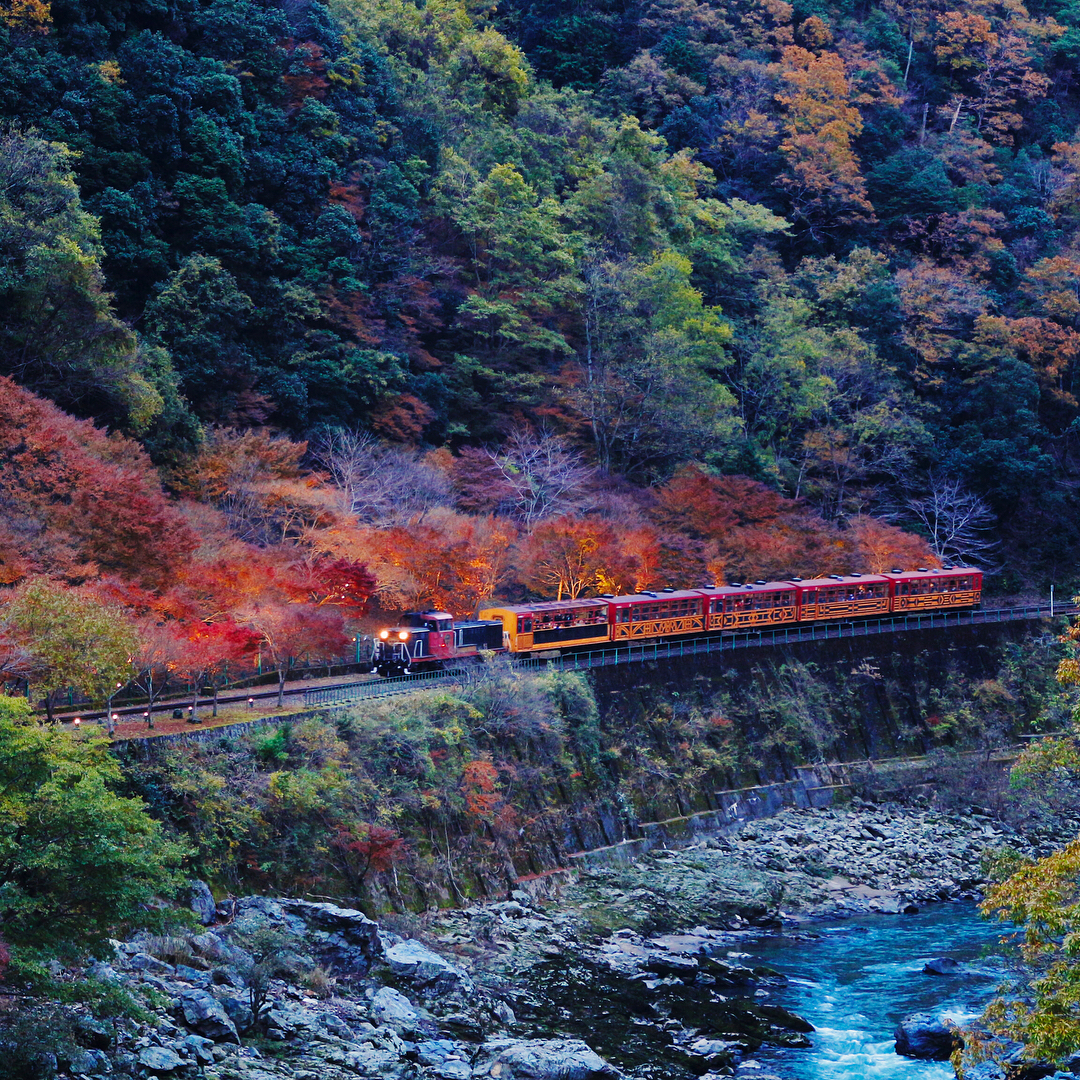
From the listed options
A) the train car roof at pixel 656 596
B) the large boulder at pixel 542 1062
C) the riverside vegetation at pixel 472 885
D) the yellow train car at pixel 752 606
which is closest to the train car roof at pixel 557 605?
the train car roof at pixel 656 596

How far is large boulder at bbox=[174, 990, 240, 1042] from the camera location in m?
22.5

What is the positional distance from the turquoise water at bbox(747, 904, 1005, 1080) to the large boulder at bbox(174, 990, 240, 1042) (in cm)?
1007

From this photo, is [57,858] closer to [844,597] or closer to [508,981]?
[508,981]

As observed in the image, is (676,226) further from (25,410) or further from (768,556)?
(25,410)

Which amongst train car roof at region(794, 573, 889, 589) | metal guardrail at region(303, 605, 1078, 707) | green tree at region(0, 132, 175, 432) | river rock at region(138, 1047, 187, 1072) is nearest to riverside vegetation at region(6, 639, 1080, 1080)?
river rock at region(138, 1047, 187, 1072)

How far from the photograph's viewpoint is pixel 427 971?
27000 millimetres

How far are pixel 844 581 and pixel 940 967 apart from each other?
1972 cm

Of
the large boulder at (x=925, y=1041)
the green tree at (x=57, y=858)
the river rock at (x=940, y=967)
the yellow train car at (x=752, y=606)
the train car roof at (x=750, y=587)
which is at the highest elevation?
the green tree at (x=57, y=858)

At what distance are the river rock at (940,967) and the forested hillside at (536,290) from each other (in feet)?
60.7

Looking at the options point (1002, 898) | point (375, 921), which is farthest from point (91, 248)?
point (1002, 898)

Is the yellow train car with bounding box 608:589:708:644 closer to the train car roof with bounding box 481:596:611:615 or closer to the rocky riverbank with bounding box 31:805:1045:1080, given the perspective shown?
the train car roof with bounding box 481:596:611:615

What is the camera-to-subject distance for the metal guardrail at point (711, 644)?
35.8 meters

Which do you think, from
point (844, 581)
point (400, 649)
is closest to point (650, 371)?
point (844, 581)

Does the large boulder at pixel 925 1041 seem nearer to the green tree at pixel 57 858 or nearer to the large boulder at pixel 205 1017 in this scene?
the large boulder at pixel 205 1017
